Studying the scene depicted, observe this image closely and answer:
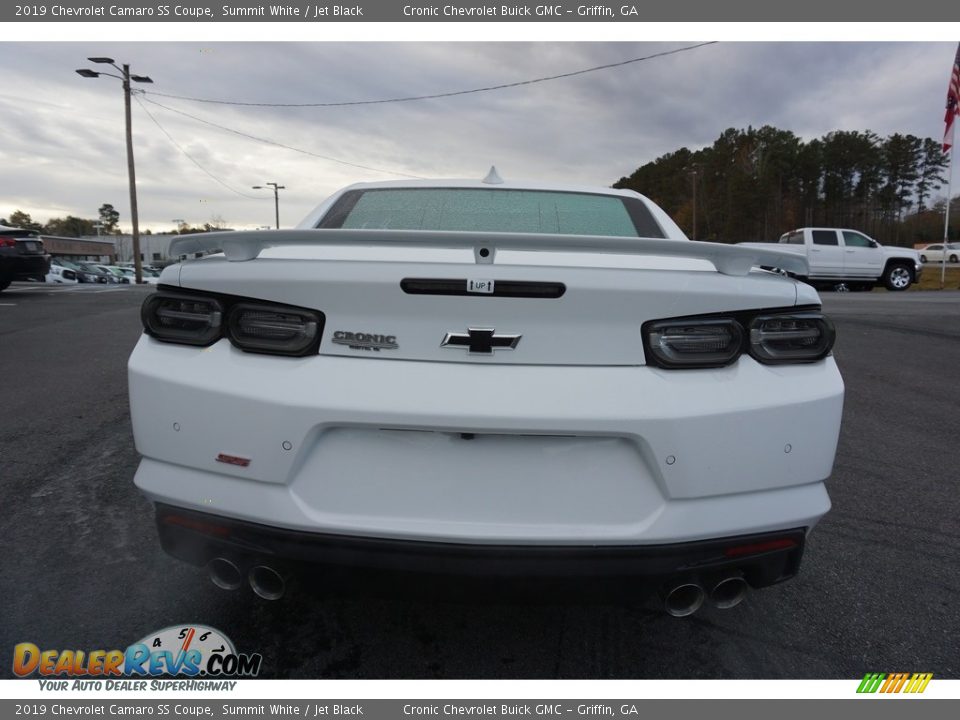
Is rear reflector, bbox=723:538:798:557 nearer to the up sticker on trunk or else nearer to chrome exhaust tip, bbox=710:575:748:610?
chrome exhaust tip, bbox=710:575:748:610

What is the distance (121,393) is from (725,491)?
190 inches

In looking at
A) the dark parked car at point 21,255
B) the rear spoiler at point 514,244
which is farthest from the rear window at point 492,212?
the dark parked car at point 21,255

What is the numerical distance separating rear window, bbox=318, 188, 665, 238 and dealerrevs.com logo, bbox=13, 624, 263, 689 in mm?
1656

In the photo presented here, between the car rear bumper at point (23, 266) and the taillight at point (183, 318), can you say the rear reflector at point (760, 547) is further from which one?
the car rear bumper at point (23, 266)

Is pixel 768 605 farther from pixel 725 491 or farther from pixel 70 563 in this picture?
pixel 70 563

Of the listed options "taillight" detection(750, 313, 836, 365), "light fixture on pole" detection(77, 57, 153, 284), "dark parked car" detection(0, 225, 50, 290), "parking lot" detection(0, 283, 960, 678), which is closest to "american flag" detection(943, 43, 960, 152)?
"parking lot" detection(0, 283, 960, 678)

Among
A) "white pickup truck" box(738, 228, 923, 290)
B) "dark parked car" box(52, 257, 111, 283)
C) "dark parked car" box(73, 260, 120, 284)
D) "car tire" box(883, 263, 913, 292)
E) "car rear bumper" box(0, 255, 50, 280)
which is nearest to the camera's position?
"car rear bumper" box(0, 255, 50, 280)

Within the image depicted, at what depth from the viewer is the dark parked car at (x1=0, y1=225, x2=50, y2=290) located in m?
11.5

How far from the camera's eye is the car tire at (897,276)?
19.2 m

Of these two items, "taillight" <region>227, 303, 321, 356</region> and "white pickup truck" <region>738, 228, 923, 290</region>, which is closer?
"taillight" <region>227, 303, 321, 356</region>

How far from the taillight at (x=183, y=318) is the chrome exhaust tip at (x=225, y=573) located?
576mm

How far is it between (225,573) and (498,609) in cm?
90

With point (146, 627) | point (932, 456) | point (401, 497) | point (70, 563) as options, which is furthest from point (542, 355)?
point (932, 456)

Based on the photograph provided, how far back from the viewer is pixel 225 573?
62.7 inches
